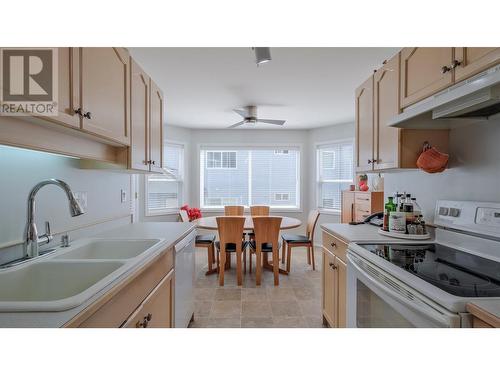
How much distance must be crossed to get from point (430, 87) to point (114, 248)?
6.69ft

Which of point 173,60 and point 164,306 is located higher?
point 173,60

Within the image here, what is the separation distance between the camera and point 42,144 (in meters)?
0.98

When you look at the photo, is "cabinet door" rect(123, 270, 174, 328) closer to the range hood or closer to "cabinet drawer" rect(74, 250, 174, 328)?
"cabinet drawer" rect(74, 250, 174, 328)

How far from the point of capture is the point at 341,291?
1.67 metres

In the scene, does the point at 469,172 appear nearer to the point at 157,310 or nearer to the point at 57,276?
the point at 157,310

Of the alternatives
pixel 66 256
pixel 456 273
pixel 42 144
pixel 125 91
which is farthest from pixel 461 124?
pixel 66 256

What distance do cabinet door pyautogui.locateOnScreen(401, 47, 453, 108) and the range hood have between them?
0.07m

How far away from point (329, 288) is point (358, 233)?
53 centimetres

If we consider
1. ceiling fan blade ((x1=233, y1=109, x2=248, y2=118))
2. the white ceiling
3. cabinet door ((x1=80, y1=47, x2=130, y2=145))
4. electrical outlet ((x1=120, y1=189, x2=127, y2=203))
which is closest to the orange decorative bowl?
the white ceiling

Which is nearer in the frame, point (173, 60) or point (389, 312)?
point (389, 312)

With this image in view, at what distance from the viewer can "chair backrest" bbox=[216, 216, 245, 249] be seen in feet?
9.14

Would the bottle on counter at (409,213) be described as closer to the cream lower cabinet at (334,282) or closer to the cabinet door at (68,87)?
the cream lower cabinet at (334,282)
